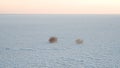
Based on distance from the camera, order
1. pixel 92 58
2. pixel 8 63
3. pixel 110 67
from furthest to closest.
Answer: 1. pixel 92 58
2. pixel 8 63
3. pixel 110 67

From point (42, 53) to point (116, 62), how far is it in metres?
5.04

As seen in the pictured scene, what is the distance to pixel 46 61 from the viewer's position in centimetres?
1329

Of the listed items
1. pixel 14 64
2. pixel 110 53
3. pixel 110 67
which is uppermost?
pixel 110 53

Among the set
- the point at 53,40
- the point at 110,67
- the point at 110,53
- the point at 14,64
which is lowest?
the point at 110,67

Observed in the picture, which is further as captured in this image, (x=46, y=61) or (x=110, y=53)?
(x=110, y=53)

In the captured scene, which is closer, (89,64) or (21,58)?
(89,64)

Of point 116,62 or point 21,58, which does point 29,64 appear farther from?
point 116,62

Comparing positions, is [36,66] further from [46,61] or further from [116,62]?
[116,62]

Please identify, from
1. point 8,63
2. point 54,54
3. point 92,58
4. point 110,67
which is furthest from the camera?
point 54,54

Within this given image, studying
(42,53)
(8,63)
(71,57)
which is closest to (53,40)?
(42,53)

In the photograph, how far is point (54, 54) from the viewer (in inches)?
605

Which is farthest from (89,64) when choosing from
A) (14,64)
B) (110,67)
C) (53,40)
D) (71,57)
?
(53,40)

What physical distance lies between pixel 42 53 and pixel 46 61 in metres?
2.59

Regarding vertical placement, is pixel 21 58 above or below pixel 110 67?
above
